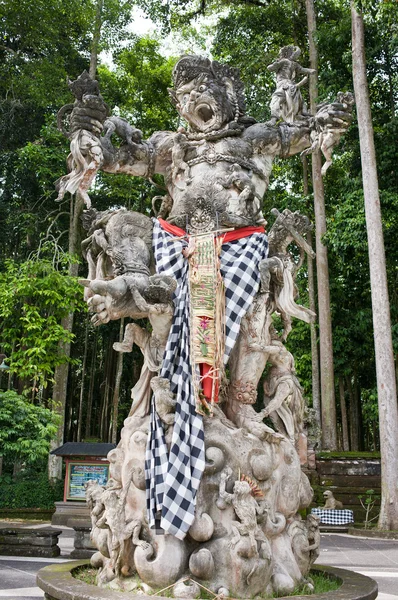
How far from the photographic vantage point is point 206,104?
4512 mm

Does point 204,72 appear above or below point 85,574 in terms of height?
above

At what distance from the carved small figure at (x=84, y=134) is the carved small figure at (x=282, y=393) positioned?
1.54 meters

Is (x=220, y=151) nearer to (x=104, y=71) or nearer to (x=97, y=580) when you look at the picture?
(x=97, y=580)

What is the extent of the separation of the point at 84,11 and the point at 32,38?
5.05 feet

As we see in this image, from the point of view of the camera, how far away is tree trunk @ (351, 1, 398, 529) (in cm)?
1170

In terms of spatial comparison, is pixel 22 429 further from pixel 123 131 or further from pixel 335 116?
pixel 335 116

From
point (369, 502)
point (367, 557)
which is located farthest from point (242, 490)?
point (369, 502)

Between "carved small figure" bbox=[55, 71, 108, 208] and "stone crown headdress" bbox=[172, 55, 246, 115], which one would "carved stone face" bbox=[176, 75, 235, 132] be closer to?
"stone crown headdress" bbox=[172, 55, 246, 115]

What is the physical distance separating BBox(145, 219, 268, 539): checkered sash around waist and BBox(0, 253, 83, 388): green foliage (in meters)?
9.70

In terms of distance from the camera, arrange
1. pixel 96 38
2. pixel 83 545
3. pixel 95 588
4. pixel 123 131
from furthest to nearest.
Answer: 1. pixel 96 38
2. pixel 83 545
3. pixel 123 131
4. pixel 95 588

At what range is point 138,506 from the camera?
3643mm

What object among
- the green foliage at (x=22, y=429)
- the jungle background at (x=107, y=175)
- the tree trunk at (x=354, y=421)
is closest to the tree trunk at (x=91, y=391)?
the jungle background at (x=107, y=175)

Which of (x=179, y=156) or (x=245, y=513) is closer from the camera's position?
(x=245, y=513)

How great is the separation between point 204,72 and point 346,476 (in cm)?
1227
